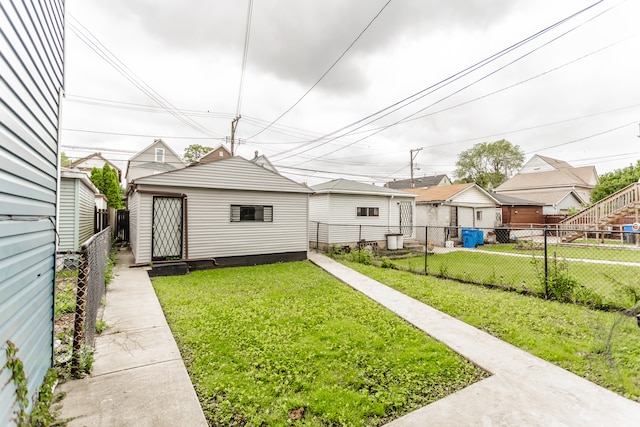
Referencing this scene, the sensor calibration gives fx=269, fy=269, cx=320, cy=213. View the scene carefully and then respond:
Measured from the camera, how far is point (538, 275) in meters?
5.92

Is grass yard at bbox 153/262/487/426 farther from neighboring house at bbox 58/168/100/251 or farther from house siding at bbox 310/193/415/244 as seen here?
house siding at bbox 310/193/415/244

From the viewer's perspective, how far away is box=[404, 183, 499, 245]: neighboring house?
16.5 meters

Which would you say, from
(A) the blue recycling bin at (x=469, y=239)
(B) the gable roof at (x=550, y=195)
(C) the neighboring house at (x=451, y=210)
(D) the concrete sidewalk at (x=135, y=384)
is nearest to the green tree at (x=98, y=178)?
(D) the concrete sidewalk at (x=135, y=384)

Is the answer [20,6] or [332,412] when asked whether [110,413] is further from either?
[20,6]

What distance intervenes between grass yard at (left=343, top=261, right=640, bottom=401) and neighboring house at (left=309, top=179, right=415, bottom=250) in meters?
6.49

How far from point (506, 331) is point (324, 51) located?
9005mm

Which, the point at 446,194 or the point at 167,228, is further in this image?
the point at 446,194

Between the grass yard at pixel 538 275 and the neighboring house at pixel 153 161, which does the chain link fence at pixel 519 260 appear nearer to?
the grass yard at pixel 538 275

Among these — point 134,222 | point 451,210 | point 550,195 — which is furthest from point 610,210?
point 134,222

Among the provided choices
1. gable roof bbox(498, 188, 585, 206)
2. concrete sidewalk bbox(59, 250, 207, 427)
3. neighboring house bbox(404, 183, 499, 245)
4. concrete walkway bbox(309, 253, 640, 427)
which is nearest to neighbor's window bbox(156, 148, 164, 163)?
neighboring house bbox(404, 183, 499, 245)

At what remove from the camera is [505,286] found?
253 inches

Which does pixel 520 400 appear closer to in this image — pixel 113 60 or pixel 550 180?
pixel 113 60

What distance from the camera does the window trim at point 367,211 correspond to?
44.9ft

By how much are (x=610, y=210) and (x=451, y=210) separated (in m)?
8.05
